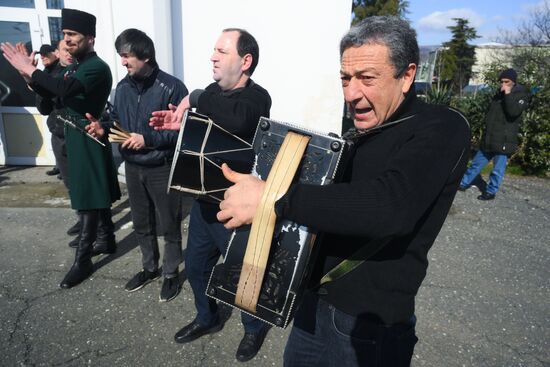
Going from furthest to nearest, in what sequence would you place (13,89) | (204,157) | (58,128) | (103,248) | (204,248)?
(13,89) < (58,128) < (103,248) < (204,248) < (204,157)

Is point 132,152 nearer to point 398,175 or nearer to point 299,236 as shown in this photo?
point 299,236

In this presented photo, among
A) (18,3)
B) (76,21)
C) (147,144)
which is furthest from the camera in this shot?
(18,3)

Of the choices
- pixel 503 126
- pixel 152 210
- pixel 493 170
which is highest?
pixel 503 126

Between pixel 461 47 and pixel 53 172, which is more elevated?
pixel 461 47

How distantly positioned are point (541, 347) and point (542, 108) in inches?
242

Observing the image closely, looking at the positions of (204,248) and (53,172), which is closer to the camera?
(204,248)

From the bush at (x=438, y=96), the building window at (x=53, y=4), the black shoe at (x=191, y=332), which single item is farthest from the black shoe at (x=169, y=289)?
the bush at (x=438, y=96)

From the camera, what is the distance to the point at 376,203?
0.92 metres

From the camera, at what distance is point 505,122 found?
5.87 metres

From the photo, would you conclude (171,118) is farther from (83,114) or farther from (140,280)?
(140,280)

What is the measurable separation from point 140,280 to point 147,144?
1.26 meters

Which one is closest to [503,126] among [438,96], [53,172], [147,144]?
[438,96]

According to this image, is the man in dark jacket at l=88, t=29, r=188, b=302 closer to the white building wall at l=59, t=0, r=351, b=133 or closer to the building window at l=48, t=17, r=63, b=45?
the white building wall at l=59, t=0, r=351, b=133

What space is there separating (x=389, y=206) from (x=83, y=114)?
2.94m
